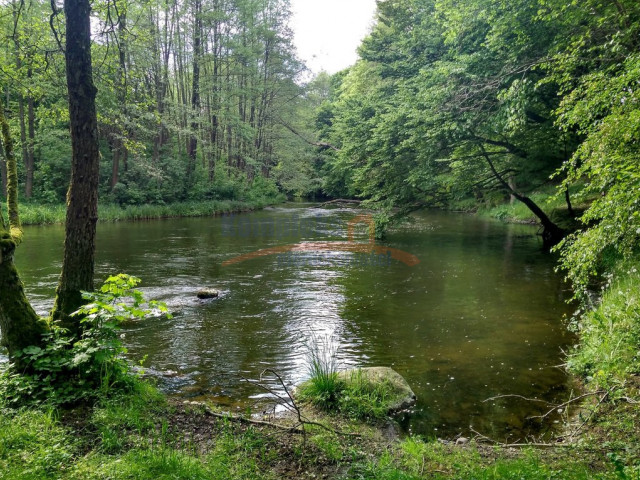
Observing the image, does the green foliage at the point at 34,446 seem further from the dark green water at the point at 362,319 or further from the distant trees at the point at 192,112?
the distant trees at the point at 192,112

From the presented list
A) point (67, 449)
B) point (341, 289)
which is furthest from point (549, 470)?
point (341, 289)

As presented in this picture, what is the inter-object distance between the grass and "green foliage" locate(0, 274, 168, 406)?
19956 mm

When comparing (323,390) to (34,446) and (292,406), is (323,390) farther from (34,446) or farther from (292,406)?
(34,446)

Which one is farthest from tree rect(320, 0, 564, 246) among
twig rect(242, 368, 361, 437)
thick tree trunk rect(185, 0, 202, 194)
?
thick tree trunk rect(185, 0, 202, 194)

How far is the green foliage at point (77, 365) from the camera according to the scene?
3.99 meters

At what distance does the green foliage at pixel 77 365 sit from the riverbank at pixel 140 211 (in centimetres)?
1996

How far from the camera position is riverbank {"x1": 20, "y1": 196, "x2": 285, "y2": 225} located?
2123cm

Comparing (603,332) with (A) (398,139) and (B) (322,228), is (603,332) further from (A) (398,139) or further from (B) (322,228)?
(B) (322,228)

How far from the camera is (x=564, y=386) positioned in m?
5.39

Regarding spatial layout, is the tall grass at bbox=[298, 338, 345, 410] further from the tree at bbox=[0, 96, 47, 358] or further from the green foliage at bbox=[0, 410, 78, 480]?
the tree at bbox=[0, 96, 47, 358]

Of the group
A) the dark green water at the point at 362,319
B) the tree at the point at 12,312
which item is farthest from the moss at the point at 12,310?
the dark green water at the point at 362,319

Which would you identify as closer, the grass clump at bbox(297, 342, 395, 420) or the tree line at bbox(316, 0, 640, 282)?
the grass clump at bbox(297, 342, 395, 420)

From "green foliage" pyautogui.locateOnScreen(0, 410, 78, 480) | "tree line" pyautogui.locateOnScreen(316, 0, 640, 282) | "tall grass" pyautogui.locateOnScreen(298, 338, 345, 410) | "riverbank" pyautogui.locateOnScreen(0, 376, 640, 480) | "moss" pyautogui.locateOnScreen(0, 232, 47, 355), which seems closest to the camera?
"green foliage" pyautogui.locateOnScreen(0, 410, 78, 480)

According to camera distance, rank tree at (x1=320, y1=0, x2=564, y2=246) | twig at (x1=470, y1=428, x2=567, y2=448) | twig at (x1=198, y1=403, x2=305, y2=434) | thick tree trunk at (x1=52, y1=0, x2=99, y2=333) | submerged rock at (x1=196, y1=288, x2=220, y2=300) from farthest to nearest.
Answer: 1. tree at (x1=320, y1=0, x2=564, y2=246)
2. submerged rock at (x1=196, y1=288, x2=220, y2=300)
3. thick tree trunk at (x1=52, y1=0, x2=99, y2=333)
4. twig at (x1=198, y1=403, x2=305, y2=434)
5. twig at (x1=470, y1=428, x2=567, y2=448)
